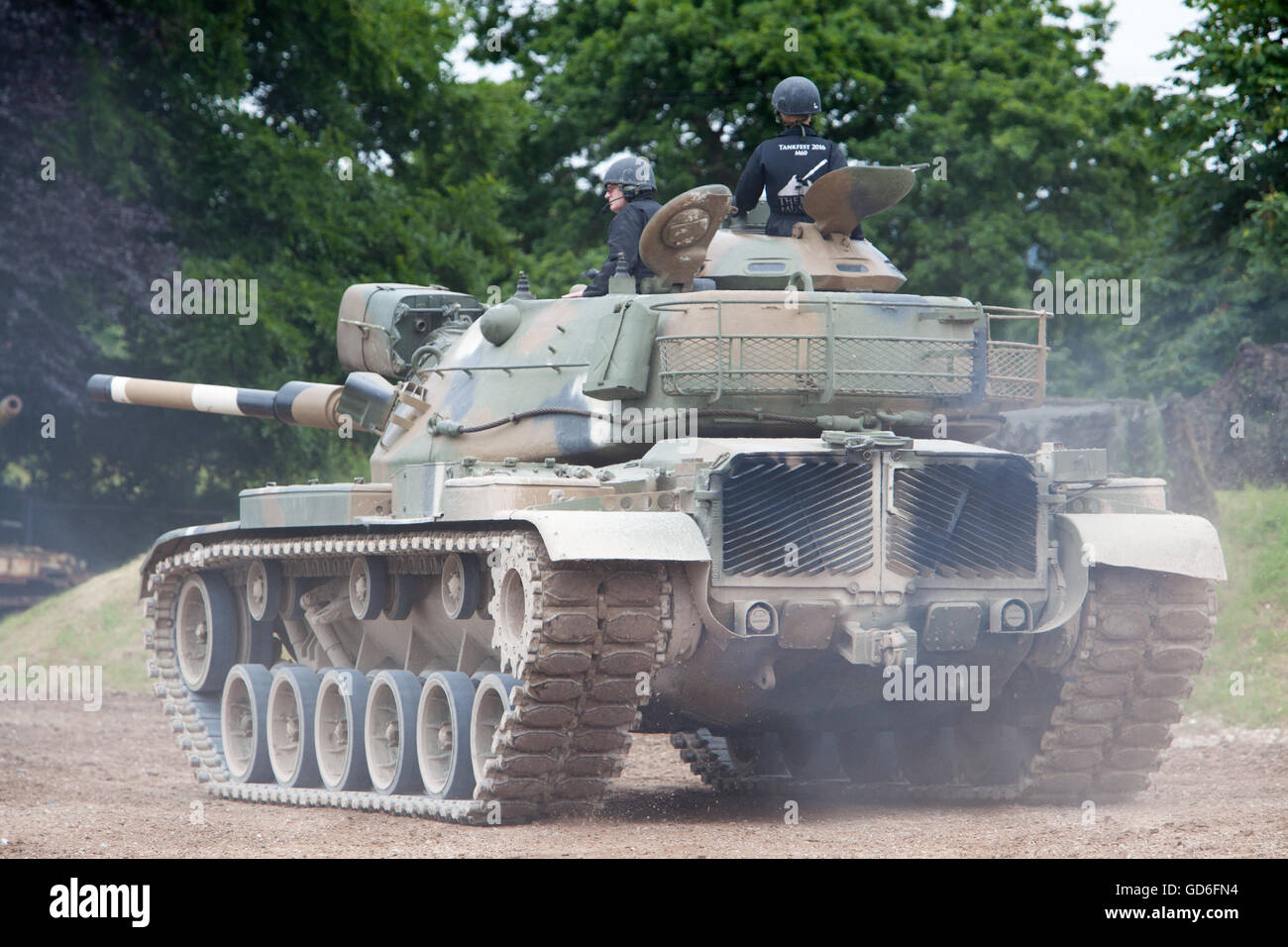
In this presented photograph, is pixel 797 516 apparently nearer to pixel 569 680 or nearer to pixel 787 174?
pixel 569 680

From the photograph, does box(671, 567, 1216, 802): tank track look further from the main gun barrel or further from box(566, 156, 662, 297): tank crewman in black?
the main gun barrel

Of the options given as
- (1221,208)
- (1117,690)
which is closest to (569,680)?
(1117,690)

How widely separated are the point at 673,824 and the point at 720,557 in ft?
5.64

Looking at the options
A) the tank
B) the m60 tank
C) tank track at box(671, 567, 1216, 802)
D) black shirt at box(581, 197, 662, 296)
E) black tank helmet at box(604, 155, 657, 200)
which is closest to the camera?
the m60 tank

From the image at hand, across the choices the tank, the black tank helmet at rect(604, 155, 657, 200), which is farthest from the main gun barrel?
the tank

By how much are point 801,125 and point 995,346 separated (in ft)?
6.97

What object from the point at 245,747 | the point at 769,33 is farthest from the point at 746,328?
the point at 769,33

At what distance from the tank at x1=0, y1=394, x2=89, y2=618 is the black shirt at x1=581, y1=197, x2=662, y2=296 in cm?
1672

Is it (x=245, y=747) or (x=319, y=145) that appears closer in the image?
(x=245, y=747)

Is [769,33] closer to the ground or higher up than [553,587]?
higher up

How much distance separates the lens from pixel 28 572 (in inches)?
1109

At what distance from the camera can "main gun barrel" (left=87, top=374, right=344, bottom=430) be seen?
15062 mm

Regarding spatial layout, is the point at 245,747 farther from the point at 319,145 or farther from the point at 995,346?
the point at 319,145

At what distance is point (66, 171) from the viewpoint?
24.6m
